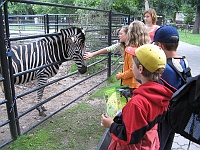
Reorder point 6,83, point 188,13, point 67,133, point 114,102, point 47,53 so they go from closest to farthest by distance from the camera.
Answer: point 114,102 → point 6,83 → point 67,133 → point 47,53 → point 188,13

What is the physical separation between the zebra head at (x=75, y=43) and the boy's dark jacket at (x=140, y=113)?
254cm

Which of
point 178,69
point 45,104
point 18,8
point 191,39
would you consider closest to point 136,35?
point 178,69

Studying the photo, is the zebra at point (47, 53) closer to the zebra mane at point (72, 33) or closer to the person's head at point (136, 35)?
the zebra mane at point (72, 33)

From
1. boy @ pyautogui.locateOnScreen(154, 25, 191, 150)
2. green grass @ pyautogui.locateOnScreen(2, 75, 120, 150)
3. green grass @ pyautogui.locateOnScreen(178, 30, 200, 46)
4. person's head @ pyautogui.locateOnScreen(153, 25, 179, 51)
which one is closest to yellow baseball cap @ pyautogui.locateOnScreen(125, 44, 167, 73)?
boy @ pyautogui.locateOnScreen(154, 25, 191, 150)

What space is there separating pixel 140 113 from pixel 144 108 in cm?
5

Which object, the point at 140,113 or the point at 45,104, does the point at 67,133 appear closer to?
the point at 45,104

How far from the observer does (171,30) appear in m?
2.08

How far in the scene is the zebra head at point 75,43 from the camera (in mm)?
3896

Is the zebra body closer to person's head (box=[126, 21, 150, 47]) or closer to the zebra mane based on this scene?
the zebra mane

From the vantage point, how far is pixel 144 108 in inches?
58.0

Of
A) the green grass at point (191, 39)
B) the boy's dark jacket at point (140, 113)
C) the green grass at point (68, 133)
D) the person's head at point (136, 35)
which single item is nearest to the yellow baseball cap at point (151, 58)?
the boy's dark jacket at point (140, 113)

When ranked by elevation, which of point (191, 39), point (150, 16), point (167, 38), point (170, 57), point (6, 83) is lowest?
point (191, 39)

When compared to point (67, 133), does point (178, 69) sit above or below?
above

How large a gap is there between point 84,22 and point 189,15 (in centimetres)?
3475
